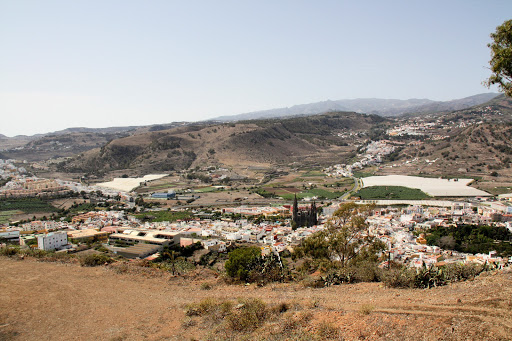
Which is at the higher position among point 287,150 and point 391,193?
point 287,150

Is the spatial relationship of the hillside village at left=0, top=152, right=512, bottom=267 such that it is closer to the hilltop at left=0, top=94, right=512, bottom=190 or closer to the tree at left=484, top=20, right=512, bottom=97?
the tree at left=484, top=20, right=512, bottom=97

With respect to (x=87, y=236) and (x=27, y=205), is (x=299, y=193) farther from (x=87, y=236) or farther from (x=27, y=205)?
(x=27, y=205)

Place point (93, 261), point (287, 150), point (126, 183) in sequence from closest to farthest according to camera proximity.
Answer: point (93, 261), point (126, 183), point (287, 150)

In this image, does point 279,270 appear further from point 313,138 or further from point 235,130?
point 313,138

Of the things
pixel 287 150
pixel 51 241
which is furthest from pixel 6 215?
pixel 287 150

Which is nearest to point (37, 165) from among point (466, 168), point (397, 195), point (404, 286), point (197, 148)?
point (197, 148)

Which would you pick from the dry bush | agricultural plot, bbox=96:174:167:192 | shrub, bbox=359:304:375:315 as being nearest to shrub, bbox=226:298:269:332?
the dry bush
